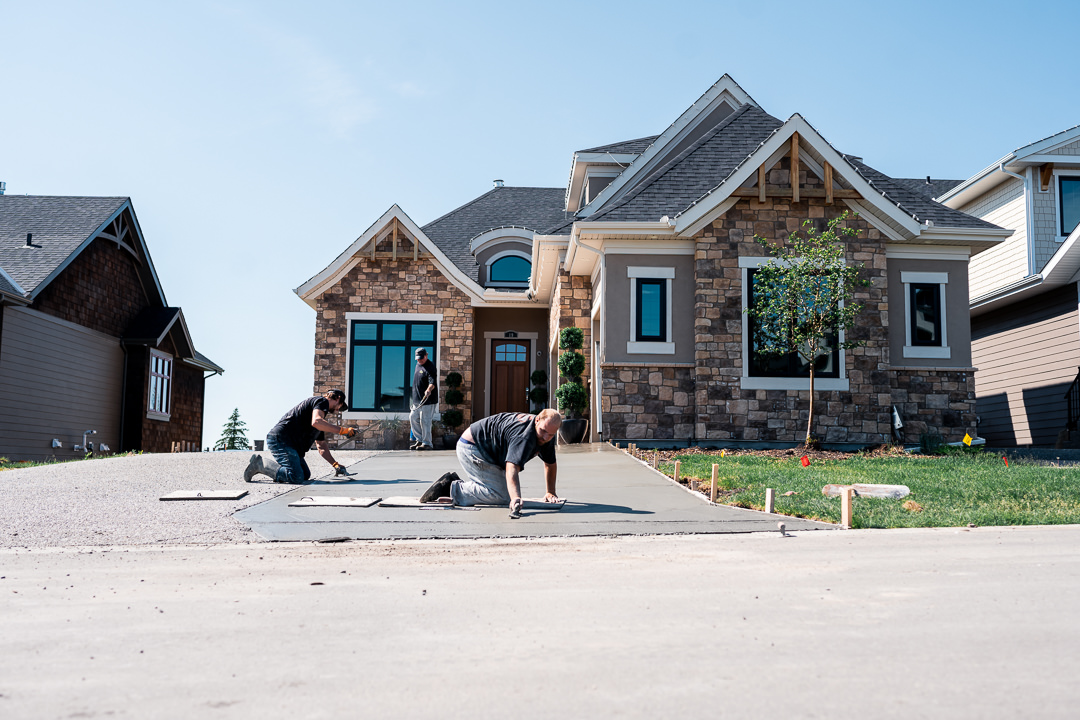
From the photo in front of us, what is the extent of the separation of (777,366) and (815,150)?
3.81m

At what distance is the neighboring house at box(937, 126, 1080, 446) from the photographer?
58.7 ft

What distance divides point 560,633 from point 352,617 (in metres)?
1.01

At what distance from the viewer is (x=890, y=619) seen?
158 inches

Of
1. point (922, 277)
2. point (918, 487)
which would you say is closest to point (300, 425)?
point (918, 487)

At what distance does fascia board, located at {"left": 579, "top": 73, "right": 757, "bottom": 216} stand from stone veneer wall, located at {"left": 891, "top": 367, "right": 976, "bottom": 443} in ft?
22.3

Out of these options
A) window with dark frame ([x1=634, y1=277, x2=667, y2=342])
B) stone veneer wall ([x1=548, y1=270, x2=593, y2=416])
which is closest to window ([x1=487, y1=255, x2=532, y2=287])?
stone veneer wall ([x1=548, y1=270, x2=593, y2=416])

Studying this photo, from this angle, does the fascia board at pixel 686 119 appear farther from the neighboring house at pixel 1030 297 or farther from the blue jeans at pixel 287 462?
the blue jeans at pixel 287 462

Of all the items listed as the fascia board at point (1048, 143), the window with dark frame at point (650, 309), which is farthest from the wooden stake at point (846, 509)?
the fascia board at point (1048, 143)

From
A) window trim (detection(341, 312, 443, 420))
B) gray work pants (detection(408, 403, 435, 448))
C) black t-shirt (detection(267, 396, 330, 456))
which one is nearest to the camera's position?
black t-shirt (detection(267, 396, 330, 456))

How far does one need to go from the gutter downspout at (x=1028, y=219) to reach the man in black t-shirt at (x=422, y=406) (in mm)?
12883

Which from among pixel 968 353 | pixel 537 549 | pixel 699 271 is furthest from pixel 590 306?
pixel 537 549

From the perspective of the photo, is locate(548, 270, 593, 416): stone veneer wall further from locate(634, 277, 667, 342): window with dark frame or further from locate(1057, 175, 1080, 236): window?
locate(1057, 175, 1080, 236): window

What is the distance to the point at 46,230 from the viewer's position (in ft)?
69.8

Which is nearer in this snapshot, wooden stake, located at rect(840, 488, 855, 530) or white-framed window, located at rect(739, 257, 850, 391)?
wooden stake, located at rect(840, 488, 855, 530)
